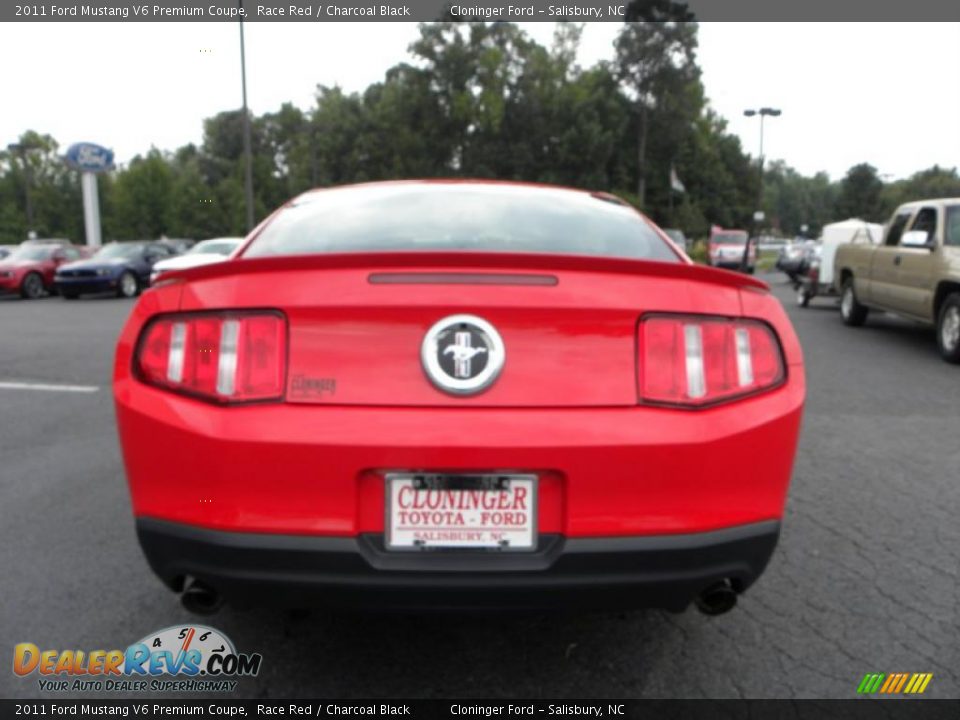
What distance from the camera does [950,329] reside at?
887 cm

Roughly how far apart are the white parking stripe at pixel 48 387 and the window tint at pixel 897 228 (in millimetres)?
9786

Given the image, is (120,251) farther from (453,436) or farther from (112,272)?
(453,436)

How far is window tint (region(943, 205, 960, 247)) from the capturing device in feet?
29.9

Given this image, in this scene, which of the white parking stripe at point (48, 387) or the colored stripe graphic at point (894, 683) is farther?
the white parking stripe at point (48, 387)

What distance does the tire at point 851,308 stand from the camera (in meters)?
12.1

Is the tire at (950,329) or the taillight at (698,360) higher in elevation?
the taillight at (698,360)

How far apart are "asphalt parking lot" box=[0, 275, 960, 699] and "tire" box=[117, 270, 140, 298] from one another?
17.5 m

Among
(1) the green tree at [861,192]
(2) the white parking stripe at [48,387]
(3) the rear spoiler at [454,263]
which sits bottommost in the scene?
(2) the white parking stripe at [48,387]

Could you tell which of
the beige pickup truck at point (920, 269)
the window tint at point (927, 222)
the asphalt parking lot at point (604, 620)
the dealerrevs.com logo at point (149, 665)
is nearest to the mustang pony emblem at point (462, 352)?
the asphalt parking lot at point (604, 620)

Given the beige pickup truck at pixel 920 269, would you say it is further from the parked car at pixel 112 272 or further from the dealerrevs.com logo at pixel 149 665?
the parked car at pixel 112 272

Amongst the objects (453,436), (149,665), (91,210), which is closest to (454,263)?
(453,436)

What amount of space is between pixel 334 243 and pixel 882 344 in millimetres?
9634

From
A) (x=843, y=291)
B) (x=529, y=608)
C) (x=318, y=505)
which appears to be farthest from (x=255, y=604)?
(x=843, y=291)

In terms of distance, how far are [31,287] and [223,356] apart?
893 inches
